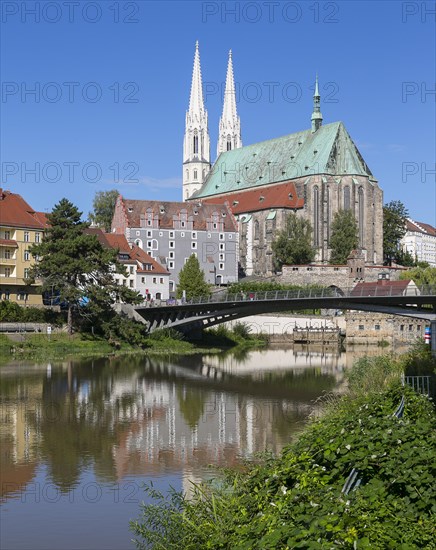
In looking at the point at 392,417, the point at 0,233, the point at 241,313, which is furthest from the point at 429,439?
the point at 0,233

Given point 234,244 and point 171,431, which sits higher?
point 234,244

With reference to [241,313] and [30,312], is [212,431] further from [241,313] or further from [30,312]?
[30,312]

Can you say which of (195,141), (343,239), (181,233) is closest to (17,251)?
(181,233)

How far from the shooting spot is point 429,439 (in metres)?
11.8

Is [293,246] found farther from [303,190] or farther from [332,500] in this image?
[332,500]

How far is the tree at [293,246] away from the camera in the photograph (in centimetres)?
10231

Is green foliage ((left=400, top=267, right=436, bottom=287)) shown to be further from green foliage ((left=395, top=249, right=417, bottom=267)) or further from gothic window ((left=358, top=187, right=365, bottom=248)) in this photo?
green foliage ((left=395, top=249, right=417, bottom=267))

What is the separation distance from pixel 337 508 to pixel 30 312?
55382 mm

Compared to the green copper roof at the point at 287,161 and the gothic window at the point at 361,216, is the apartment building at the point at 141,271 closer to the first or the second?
the gothic window at the point at 361,216

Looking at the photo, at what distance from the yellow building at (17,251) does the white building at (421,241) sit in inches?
4704

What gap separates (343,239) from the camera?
4077 inches

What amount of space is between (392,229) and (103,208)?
125 feet

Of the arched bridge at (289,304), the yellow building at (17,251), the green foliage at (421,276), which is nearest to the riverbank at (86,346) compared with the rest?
the arched bridge at (289,304)

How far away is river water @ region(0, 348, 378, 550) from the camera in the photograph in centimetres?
1712
